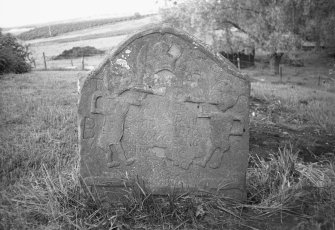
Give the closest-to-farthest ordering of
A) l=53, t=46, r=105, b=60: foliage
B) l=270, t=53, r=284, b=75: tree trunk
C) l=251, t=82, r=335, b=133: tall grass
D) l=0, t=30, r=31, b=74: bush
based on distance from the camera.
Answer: l=251, t=82, r=335, b=133: tall grass → l=0, t=30, r=31, b=74: bush → l=270, t=53, r=284, b=75: tree trunk → l=53, t=46, r=105, b=60: foliage

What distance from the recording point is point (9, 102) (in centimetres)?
748

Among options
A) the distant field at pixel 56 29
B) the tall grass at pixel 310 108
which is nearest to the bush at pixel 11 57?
the tall grass at pixel 310 108

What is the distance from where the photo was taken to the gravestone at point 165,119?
336cm

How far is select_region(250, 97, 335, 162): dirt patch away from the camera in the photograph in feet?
17.5

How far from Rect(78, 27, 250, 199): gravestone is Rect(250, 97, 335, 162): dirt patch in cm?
171

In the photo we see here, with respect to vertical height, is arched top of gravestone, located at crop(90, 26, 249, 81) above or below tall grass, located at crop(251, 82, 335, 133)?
above

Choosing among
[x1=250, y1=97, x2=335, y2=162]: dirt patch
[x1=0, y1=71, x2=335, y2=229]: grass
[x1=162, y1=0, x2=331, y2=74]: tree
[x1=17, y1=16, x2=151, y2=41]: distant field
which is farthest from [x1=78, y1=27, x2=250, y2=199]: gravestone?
[x1=17, y1=16, x2=151, y2=41]: distant field

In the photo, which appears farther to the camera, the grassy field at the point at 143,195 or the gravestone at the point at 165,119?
the gravestone at the point at 165,119

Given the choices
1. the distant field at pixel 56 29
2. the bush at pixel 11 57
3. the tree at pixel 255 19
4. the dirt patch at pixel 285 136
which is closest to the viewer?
the dirt patch at pixel 285 136

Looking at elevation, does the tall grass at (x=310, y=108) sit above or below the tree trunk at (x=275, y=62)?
above

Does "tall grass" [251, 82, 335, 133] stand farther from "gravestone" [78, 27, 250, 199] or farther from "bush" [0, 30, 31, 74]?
"bush" [0, 30, 31, 74]

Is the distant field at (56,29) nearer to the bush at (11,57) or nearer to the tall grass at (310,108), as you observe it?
the bush at (11,57)

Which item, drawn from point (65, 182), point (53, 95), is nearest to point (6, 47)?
point (53, 95)

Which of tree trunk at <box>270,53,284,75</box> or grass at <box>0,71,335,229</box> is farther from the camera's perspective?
tree trunk at <box>270,53,284,75</box>
